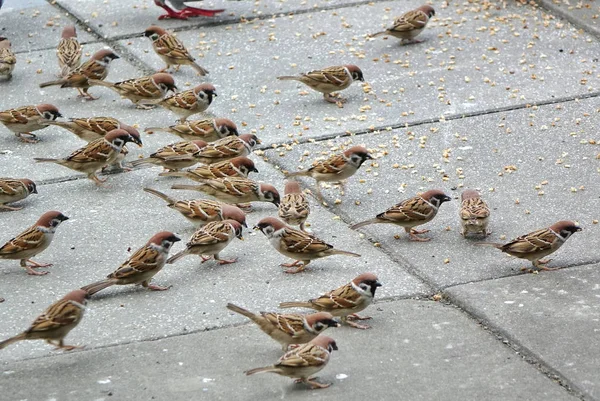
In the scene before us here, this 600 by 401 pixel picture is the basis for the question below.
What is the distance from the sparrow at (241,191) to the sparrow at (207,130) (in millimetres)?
953

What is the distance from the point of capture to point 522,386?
5.42m

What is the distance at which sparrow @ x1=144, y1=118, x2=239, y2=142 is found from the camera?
877 cm

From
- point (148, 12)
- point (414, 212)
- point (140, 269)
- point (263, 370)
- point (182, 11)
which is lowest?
point (148, 12)

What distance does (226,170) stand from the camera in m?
8.04

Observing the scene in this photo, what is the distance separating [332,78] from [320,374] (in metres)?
4.44

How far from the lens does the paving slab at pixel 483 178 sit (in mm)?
7008

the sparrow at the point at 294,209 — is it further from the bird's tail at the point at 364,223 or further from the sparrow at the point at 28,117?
the sparrow at the point at 28,117

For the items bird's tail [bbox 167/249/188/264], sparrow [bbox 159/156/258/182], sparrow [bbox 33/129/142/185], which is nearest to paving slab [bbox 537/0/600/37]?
sparrow [bbox 159/156/258/182]

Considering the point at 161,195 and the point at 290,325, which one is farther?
the point at 161,195

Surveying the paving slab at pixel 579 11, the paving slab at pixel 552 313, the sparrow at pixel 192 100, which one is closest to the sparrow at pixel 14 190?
the sparrow at pixel 192 100

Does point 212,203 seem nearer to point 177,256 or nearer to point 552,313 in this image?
point 177,256

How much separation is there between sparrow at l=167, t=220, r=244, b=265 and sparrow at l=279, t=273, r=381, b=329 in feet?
2.93

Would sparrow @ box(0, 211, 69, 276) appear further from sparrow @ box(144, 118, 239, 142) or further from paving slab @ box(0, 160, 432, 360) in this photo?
sparrow @ box(144, 118, 239, 142)

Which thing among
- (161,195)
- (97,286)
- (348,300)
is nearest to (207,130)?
(161,195)
